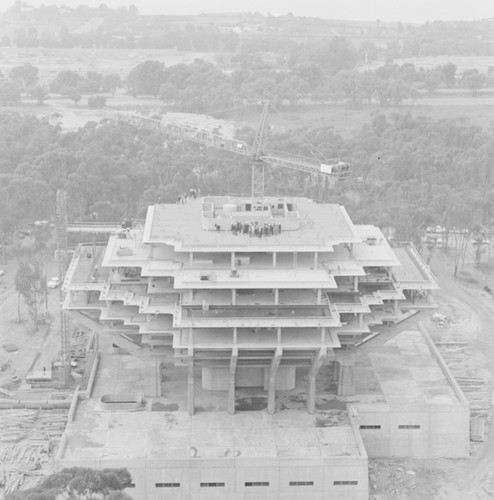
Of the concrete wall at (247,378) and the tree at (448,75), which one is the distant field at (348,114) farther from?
the concrete wall at (247,378)

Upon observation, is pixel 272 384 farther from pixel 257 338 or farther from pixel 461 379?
pixel 461 379

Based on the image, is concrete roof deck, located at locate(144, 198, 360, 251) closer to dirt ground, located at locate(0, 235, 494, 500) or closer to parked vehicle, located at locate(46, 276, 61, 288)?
dirt ground, located at locate(0, 235, 494, 500)

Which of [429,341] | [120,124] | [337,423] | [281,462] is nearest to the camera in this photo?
[281,462]

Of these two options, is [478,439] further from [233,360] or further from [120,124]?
[120,124]

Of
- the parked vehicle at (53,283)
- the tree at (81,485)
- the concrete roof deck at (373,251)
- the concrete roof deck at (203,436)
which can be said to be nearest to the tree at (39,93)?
the parked vehicle at (53,283)

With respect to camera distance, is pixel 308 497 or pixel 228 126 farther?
pixel 228 126

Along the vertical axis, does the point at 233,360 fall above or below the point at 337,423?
above

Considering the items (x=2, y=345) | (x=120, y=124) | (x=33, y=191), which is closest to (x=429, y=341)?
(x=2, y=345)

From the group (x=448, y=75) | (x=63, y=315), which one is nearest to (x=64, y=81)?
(x=448, y=75)
